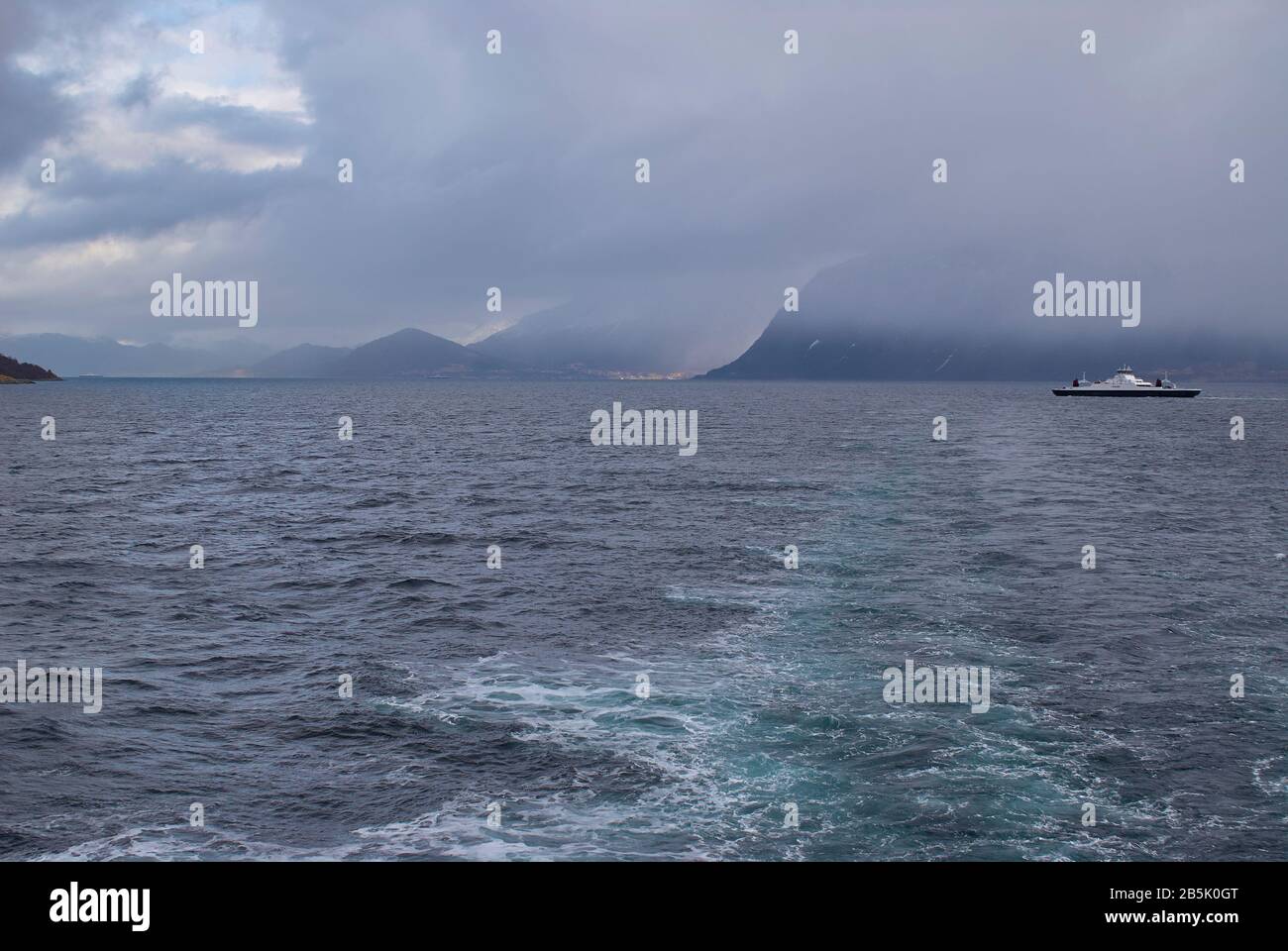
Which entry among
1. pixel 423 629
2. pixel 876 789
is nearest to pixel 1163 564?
pixel 876 789

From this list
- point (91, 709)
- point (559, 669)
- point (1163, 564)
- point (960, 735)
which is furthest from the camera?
point (1163, 564)

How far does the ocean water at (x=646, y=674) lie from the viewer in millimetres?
21969

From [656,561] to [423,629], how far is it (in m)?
15.1

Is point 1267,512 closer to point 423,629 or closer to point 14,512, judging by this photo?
point 423,629

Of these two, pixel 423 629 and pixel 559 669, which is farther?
pixel 423 629

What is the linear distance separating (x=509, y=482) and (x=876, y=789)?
64714 mm

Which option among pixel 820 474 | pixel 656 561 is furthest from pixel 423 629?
pixel 820 474

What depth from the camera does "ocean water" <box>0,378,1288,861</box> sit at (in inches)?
865

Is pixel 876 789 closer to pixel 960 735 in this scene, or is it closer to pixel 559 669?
pixel 960 735

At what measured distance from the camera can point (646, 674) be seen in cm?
3219

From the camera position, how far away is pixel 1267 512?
219 ft

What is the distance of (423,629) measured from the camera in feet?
126
